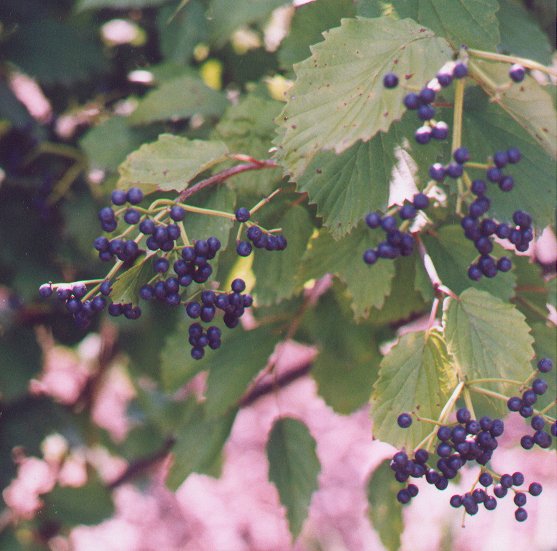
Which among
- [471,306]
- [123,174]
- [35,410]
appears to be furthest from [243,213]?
[35,410]

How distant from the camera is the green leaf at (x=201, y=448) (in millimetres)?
1974

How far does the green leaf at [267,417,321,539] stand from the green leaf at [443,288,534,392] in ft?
2.66

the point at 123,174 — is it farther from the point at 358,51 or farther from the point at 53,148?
the point at 53,148

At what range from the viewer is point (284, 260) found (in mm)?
1520

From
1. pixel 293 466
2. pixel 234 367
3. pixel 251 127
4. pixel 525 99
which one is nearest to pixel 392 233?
pixel 525 99

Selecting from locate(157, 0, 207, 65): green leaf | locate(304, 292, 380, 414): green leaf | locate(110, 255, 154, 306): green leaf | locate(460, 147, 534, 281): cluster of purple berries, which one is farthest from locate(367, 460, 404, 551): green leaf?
locate(157, 0, 207, 65): green leaf

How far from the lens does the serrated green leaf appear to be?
159 centimetres

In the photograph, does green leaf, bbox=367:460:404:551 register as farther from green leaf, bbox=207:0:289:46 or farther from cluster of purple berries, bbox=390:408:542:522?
green leaf, bbox=207:0:289:46

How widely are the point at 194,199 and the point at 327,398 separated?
0.88m

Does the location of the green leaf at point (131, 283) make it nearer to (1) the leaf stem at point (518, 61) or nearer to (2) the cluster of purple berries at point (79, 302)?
(2) the cluster of purple berries at point (79, 302)

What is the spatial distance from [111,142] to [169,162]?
2.21 feet

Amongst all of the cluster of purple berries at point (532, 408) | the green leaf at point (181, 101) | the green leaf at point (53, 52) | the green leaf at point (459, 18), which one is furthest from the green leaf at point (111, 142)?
the cluster of purple berries at point (532, 408)

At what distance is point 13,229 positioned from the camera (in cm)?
233

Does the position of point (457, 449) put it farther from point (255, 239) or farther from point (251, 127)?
point (251, 127)
